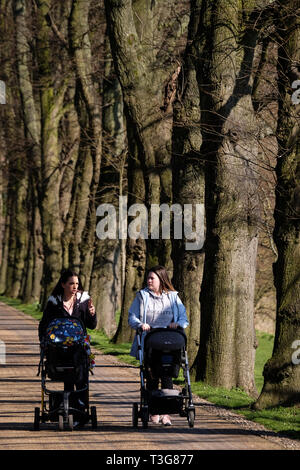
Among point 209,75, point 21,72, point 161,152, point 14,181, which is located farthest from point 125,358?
point 14,181

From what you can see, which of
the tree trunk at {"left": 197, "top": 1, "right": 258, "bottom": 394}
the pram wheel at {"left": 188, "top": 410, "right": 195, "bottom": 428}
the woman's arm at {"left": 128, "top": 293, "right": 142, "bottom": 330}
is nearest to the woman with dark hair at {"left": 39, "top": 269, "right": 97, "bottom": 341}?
the woman's arm at {"left": 128, "top": 293, "right": 142, "bottom": 330}

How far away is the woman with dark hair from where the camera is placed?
38.8ft

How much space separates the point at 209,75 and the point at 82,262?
16368 mm

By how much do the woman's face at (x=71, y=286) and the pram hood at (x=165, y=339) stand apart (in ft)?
3.12

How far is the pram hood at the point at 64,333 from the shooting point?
1143cm

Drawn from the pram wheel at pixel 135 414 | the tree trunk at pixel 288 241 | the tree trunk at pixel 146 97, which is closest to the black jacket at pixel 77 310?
the pram wheel at pixel 135 414

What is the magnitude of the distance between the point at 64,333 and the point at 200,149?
245 inches

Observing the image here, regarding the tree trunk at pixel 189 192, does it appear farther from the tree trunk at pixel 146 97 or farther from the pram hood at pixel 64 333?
the pram hood at pixel 64 333

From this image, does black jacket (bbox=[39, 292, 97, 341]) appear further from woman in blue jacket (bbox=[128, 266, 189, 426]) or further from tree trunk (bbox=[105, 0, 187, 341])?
tree trunk (bbox=[105, 0, 187, 341])

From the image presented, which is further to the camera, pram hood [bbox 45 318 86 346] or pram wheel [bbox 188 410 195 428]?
pram wheel [bbox 188 410 195 428]

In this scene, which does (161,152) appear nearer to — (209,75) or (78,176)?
(209,75)

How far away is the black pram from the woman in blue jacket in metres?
0.64

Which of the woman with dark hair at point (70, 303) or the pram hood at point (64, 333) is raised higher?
the woman with dark hair at point (70, 303)
